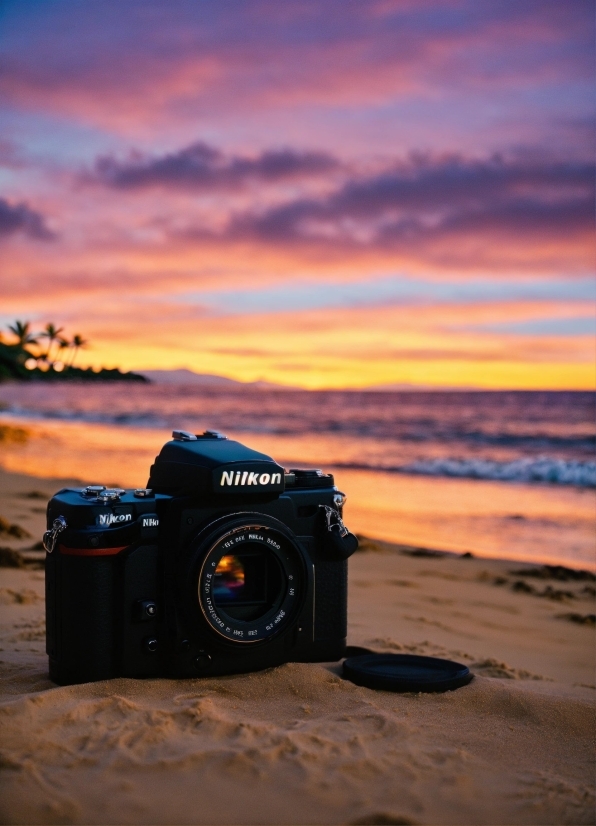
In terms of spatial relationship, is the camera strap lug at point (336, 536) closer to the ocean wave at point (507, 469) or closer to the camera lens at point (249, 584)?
the camera lens at point (249, 584)

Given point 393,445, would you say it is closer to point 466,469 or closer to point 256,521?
point 466,469

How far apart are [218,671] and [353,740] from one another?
686 mm

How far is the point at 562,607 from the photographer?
4.70 meters

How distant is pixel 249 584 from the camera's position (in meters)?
2.75

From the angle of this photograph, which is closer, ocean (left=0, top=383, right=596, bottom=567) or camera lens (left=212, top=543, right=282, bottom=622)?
camera lens (left=212, top=543, right=282, bottom=622)

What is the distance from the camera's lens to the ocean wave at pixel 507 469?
11906 millimetres

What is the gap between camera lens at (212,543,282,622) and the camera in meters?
2.71

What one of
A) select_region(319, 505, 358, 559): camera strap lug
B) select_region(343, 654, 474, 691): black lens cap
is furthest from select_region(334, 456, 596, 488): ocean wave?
select_region(319, 505, 358, 559): camera strap lug

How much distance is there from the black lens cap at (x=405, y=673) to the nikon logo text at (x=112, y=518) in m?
0.86

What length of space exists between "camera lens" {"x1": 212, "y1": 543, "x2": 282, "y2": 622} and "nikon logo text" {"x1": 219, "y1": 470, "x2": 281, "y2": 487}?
0.22m

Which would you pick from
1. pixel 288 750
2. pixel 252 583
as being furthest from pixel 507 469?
pixel 288 750

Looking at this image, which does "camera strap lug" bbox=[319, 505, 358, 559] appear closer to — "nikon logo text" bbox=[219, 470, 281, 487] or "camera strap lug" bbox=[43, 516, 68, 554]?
"nikon logo text" bbox=[219, 470, 281, 487]

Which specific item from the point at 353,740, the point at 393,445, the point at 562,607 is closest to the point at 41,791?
the point at 353,740

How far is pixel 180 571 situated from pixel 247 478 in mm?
348
